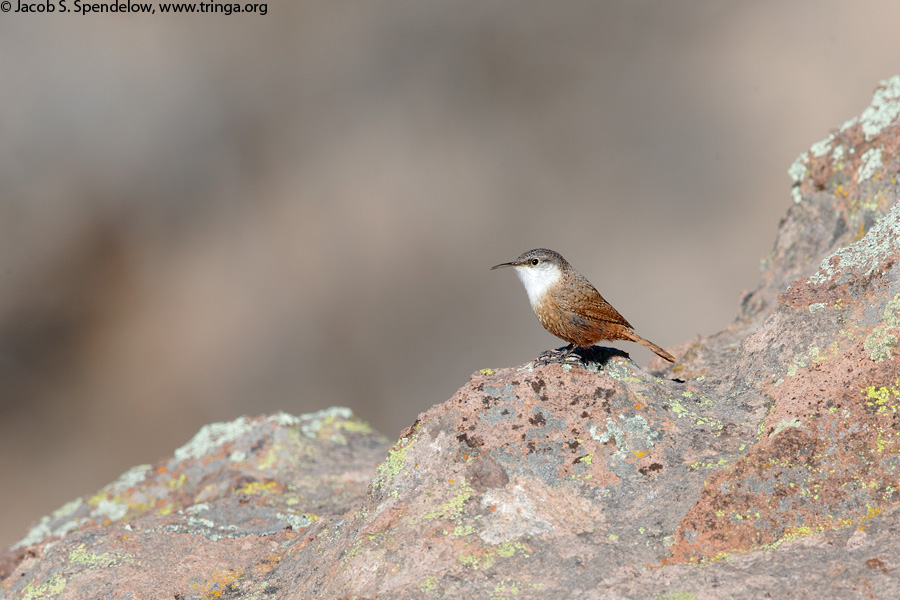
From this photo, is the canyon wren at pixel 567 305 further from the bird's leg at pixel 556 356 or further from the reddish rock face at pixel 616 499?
the reddish rock face at pixel 616 499

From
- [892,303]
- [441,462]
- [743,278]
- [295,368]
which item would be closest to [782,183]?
[743,278]

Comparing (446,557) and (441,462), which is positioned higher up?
(441,462)

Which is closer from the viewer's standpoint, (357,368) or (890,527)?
(890,527)

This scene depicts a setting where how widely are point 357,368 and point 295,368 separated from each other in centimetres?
138

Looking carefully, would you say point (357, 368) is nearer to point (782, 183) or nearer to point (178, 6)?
point (178, 6)

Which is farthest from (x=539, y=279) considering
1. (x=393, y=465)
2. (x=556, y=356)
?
(x=393, y=465)

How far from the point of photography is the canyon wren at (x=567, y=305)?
15.2 feet

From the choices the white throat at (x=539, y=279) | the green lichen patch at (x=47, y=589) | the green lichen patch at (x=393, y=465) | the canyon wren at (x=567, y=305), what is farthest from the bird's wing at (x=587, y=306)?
the green lichen patch at (x=47, y=589)

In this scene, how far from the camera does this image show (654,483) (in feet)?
11.8

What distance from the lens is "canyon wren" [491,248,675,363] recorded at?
464 centimetres

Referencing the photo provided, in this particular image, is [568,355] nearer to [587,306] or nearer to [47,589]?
[587,306]

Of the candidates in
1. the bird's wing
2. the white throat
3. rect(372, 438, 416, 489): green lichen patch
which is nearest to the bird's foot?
the bird's wing

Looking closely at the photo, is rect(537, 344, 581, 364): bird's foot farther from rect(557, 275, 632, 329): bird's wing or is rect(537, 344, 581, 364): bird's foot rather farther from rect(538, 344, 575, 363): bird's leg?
rect(557, 275, 632, 329): bird's wing

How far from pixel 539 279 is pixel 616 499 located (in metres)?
1.72
